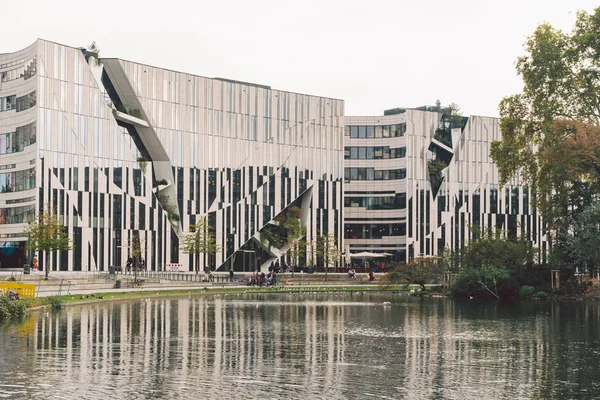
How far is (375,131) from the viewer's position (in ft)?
425

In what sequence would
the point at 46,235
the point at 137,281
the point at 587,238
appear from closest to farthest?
1. the point at 587,238
2. the point at 137,281
3. the point at 46,235

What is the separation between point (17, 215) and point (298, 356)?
7347cm

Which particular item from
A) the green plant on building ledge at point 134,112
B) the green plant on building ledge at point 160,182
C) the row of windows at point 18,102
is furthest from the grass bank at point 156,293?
the row of windows at point 18,102

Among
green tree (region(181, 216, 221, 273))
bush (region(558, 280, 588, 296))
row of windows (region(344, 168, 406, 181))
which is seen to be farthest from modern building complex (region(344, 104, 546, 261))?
bush (region(558, 280, 588, 296))

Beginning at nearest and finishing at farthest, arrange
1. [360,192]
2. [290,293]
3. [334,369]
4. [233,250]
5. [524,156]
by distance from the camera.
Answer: [334,369] → [524,156] → [290,293] → [233,250] → [360,192]

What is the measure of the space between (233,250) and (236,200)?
19.8ft

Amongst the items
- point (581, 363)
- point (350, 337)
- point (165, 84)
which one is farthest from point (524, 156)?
point (165, 84)

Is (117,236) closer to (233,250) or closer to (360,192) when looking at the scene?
(233,250)

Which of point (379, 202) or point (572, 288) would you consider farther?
point (379, 202)

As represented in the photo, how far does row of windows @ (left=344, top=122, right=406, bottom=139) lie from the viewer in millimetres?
127938

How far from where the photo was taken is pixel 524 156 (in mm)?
64938

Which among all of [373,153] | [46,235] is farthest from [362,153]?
[46,235]

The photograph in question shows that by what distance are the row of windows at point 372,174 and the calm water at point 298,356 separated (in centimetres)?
8532

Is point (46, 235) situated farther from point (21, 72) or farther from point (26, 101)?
point (21, 72)
